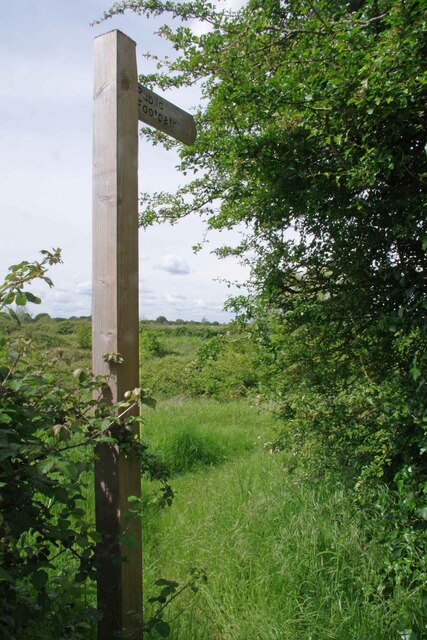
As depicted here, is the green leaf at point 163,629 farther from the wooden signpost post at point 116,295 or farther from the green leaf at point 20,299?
the green leaf at point 20,299

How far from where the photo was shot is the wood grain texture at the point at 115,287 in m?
1.96

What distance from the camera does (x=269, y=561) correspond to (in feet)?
9.09

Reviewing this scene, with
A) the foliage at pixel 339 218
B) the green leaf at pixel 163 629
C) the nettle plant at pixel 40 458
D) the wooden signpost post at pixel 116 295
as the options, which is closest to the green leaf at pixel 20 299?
the nettle plant at pixel 40 458

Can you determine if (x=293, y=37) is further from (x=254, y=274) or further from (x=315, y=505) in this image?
(x=315, y=505)

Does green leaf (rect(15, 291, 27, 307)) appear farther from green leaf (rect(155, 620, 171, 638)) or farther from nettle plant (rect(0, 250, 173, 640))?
green leaf (rect(155, 620, 171, 638))

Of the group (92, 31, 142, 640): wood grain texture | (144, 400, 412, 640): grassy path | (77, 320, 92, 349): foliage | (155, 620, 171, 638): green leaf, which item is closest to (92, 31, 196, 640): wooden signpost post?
(92, 31, 142, 640): wood grain texture

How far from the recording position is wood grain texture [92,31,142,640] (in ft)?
6.43

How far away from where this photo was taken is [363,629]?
2.30m

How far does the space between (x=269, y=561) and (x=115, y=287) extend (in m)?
1.70

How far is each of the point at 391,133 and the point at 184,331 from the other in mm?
22911

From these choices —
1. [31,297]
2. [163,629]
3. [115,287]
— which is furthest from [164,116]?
[163,629]

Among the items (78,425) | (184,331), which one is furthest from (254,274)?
(184,331)

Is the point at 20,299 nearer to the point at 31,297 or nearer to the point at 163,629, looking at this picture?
the point at 31,297

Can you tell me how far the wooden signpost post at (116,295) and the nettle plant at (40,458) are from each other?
11 centimetres
